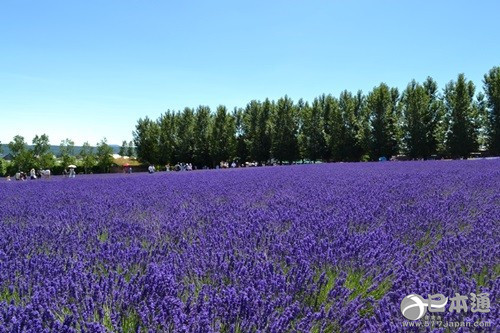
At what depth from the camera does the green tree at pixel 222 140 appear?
49875 mm

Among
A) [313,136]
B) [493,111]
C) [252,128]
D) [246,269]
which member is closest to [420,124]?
[493,111]

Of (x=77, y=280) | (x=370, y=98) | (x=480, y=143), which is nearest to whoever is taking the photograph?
(x=77, y=280)

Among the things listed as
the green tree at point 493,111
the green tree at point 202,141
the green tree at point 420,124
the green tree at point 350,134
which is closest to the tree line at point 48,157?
the green tree at point 202,141

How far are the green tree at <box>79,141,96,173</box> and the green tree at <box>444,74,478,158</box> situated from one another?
1527 inches

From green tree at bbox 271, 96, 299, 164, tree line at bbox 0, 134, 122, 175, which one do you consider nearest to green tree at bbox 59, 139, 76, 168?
tree line at bbox 0, 134, 122, 175

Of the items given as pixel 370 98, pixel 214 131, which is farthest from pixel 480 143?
pixel 214 131

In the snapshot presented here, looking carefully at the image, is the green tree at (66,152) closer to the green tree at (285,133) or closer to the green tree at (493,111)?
the green tree at (285,133)

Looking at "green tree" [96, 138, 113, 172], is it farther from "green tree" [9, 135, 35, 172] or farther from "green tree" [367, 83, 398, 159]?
"green tree" [367, 83, 398, 159]

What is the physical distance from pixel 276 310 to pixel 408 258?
4.29 ft

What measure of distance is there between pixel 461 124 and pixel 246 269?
128 feet

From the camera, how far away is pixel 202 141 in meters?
51.1

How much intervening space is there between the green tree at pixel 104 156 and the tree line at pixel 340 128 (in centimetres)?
360

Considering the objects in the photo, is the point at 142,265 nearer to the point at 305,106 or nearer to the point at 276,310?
the point at 276,310

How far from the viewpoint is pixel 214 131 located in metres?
50.3
